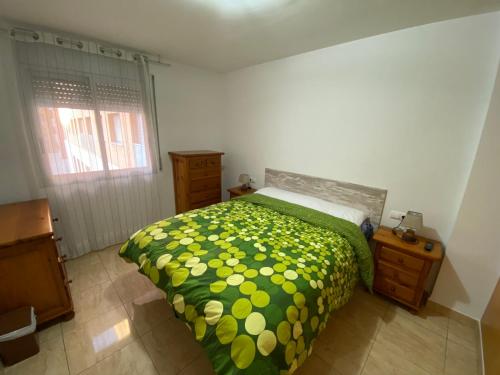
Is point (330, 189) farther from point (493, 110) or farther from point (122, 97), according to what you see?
point (122, 97)

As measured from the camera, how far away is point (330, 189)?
237 centimetres

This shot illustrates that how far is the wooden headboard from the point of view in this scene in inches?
82.1

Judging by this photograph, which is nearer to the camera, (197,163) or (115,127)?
(115,127)

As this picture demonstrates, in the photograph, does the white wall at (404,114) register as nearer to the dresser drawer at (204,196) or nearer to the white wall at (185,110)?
the white wall at (185,110)

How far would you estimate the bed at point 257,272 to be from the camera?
0.95 metres

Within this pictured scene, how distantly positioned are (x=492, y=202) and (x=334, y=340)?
59.7 inches

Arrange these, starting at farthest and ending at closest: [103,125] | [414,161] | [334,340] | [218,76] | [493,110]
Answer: [218,76]
[103,125]
[414,161]
[334,340]
[493,110]

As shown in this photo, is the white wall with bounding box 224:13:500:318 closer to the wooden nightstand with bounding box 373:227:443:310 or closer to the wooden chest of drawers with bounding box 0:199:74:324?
the wooden nightstand with bounding box 373:227:443:310

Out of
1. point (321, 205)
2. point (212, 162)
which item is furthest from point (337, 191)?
point (212, 162)

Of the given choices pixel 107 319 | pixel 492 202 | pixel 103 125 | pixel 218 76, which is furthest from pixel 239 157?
pixel 492 202

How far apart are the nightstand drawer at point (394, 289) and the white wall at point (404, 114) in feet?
0.97

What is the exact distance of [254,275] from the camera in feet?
4.00

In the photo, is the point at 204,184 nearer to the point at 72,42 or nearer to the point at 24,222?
the point at 24,222

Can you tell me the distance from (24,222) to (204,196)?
5.95 feet
